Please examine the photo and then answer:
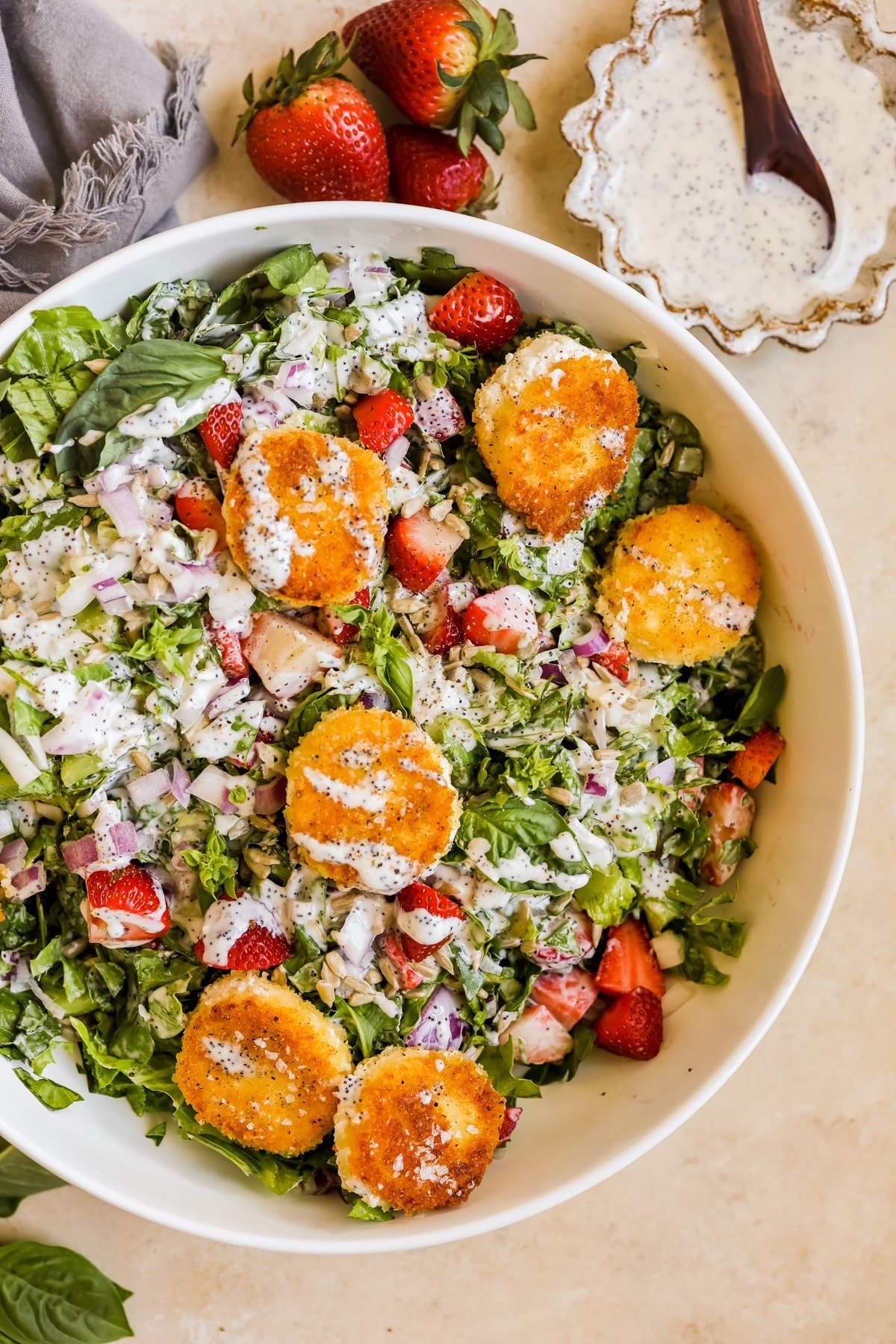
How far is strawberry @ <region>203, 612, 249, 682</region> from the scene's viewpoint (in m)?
2.64

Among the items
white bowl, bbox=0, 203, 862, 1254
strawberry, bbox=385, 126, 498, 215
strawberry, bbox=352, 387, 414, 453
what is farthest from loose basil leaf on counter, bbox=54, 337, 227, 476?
strawberry, bbox=385, 126, 498, 215

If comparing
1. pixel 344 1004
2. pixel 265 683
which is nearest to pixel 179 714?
pixel 265 683

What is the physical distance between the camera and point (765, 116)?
3.05 metres

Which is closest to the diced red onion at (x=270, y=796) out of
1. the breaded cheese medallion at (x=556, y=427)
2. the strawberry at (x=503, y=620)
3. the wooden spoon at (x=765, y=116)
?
the strawberry at (x=503, y=620)

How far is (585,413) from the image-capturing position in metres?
2.66

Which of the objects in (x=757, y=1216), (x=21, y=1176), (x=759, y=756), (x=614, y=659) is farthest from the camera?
(x=757, y=1216)

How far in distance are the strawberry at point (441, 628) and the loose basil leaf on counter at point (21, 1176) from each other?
1.83m

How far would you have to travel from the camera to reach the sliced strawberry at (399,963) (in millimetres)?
2707

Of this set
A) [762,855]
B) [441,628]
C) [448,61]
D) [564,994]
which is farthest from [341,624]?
[448,61]

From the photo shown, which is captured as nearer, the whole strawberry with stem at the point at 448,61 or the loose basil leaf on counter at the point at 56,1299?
the whole strawberry with stem at the point at 448,61

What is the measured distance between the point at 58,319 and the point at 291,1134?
205 centimetres

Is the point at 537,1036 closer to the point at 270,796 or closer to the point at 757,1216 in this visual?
the point at 270,796

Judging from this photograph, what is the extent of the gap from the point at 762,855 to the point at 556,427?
1.29 meters

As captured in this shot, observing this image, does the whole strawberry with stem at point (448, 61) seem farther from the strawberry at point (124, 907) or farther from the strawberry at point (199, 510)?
the strawberry at point (124, 907)
